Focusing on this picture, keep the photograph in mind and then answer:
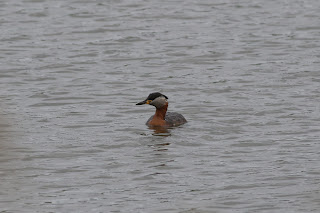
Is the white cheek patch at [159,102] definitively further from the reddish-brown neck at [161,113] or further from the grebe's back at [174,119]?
the grebe's back at [174,119]

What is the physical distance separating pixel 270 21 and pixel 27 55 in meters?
9.05

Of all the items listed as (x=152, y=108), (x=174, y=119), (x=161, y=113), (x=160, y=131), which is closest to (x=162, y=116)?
(x=161, y=113)

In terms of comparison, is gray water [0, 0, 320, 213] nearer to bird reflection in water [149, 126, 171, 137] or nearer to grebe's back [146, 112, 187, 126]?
bird reflection in water [149, 126, 171, 137]

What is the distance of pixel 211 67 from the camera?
23188mm

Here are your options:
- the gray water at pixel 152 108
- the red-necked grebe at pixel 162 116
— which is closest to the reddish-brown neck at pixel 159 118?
the red-necked grebe at pixel 162 116

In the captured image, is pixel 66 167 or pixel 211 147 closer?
pixel 66 167

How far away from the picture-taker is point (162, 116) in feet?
56.6

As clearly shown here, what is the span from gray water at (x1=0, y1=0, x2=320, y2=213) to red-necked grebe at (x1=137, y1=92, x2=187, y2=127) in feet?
0.83

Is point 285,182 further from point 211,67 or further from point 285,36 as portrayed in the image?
point 285,36

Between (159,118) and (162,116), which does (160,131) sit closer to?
(159,118)

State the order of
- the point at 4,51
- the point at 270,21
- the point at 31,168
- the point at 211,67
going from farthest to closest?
the point at 270,21 → the point at 4,51 → the point at 211,67 → the point at 31,168

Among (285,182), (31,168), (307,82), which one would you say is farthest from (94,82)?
(285,182)

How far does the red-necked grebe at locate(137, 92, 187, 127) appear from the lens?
1706 cm

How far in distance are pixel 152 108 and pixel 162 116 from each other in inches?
80.0
